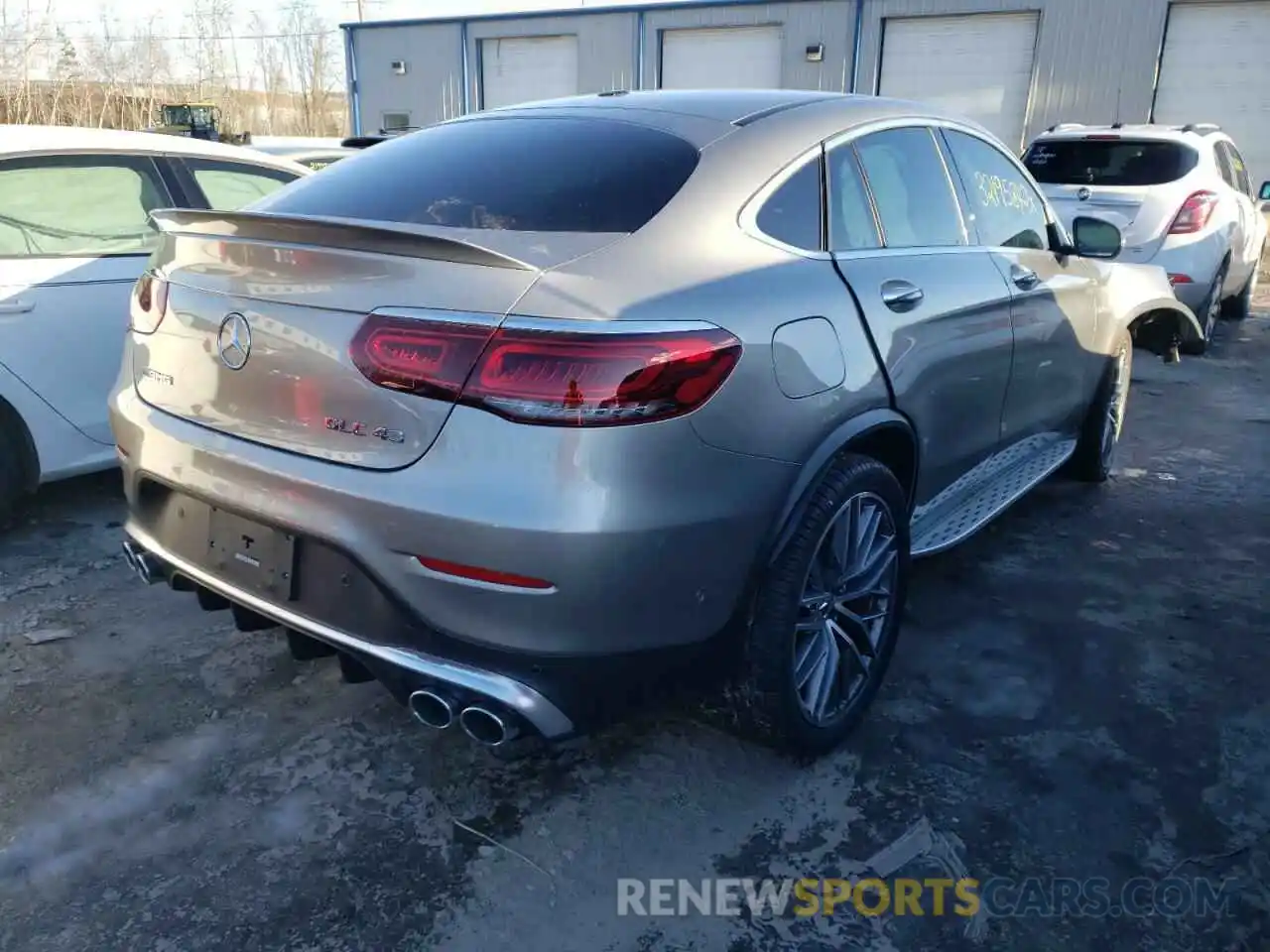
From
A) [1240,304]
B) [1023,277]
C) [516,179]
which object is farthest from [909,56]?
[516,179]

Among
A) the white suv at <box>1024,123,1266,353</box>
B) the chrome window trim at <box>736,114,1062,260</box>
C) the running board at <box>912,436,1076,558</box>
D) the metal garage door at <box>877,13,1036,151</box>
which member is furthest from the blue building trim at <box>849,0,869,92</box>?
the running board at <box>912,436,1076,558</box>

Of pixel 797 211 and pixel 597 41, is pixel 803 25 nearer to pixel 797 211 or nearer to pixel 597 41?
pixel 597 41

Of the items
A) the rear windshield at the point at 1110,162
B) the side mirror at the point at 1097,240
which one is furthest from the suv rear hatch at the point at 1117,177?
the side mirror at the point at 1097,240

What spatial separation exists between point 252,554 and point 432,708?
1.80 ft

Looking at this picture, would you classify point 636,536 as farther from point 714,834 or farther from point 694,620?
point 714,834

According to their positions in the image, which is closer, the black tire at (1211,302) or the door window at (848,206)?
the door window at (848,206)

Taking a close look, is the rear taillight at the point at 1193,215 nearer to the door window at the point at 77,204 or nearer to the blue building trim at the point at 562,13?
the door window at the point at 77,204

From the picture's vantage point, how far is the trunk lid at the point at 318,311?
2.00 metres

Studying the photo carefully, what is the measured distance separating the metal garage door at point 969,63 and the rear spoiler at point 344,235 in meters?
17.5

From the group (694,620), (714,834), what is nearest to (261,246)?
(694,620)

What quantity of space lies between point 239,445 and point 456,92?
22243 mm

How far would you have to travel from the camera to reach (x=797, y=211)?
257 cm

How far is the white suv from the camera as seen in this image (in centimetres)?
753

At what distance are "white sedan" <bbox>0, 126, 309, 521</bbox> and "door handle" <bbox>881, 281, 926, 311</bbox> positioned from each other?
2656 millimetres
